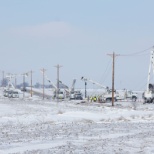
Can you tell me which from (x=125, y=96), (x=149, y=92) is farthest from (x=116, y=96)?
(x=149, y=92)

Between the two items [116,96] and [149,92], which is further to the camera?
[116,96]

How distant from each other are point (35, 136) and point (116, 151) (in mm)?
6315

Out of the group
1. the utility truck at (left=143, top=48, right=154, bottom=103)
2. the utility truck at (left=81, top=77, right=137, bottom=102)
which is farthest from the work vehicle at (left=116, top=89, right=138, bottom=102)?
the utility truck at (left=143, top=48, right=154, bottom=103)

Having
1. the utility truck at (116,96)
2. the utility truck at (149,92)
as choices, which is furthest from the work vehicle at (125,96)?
the utility truck at (149,92)

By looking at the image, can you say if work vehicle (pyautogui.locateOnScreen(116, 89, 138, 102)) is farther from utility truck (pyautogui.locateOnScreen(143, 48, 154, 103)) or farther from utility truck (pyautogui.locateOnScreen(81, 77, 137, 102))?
utility truck (pyautogui.locateOnScreen(143, 48, 154, 103))

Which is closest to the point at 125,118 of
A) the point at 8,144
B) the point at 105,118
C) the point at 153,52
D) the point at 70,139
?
the point at 105,118

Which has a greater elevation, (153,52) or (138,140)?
(153,52)

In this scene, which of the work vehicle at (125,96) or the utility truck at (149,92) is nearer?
the utility truck at (149,92)

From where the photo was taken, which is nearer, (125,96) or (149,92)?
(149,92)

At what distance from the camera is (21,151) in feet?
50.7

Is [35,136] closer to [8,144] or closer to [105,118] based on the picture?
[8,144]

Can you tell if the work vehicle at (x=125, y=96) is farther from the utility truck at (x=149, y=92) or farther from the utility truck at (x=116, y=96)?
the utility truck at (x=149, y=92)

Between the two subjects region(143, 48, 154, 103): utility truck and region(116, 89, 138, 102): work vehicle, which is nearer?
region(143, 48, 154, 103): utility truck

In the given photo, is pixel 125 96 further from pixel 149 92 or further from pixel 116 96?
pixel 149 92
